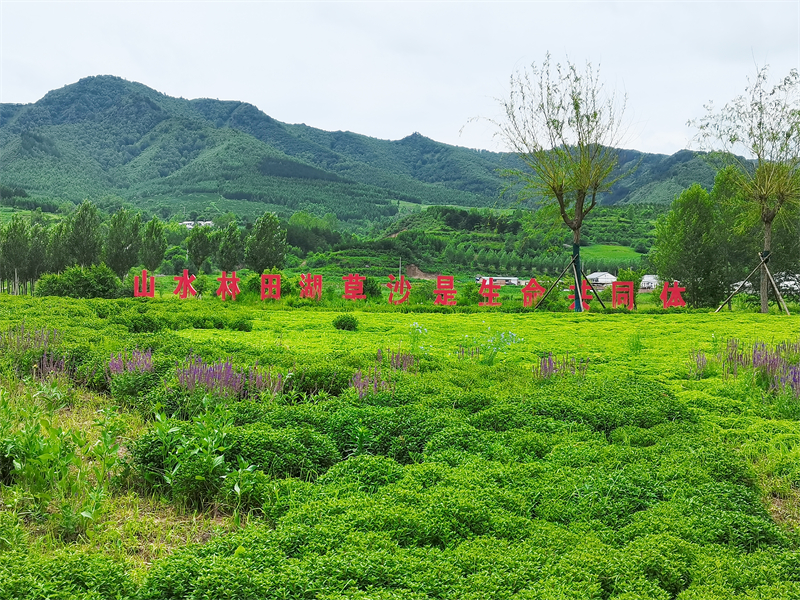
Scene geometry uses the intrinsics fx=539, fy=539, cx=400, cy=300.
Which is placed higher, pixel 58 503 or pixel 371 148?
pixel 371 148

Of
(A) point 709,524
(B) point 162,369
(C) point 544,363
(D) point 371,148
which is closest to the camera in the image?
(A) point 709,524

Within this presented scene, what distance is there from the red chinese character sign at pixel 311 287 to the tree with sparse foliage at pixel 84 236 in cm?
2577

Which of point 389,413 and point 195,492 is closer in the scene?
point 195,492

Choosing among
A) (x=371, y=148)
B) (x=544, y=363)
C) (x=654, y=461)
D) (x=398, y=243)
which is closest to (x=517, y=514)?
(x=654, y=461)

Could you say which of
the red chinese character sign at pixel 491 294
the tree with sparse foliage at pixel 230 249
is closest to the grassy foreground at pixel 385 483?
the red chinese character sign at pixel 491 294

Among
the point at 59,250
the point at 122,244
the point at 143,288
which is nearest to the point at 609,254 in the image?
the point at 143,288

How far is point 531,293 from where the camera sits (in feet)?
67.3

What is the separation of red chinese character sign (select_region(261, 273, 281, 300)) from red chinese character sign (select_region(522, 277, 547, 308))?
9510 mm

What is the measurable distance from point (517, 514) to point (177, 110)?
183201 millimetres

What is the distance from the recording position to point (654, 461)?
163 inches

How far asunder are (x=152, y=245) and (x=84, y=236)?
545 cm

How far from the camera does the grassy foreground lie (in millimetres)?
2648

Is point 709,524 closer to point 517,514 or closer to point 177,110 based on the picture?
point 517,514

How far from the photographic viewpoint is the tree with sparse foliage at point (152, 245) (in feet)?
144
